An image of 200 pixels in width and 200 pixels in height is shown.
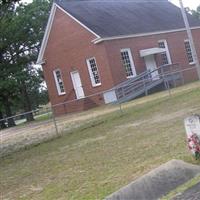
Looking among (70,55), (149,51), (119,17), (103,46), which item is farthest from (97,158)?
(119,17)

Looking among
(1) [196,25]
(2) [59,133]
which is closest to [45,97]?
(1) [196,25]

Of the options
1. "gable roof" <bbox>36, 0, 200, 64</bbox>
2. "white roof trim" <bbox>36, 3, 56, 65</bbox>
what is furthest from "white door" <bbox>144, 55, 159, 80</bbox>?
"white roof trim" <bbox>36, 3, 56, 65</bbox>

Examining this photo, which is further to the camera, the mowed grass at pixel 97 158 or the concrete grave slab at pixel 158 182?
the mowed grass at pixel 97 158

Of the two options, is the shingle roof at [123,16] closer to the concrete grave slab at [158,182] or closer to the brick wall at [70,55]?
the brick wall at [70,55]

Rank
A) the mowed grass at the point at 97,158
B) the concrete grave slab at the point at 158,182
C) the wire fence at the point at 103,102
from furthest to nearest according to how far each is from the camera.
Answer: the wire fence at the point at 103,102 → the mowed grass at the point at 97,158 → the concrete grave slab at the point at 158,182

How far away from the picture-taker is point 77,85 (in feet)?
128

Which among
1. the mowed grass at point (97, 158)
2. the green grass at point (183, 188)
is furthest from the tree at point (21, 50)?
the green grass at point (183, 188)

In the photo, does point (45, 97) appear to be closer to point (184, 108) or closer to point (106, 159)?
point (184, 108)

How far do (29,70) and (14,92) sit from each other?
232 centimetres

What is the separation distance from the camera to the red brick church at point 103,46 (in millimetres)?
36062

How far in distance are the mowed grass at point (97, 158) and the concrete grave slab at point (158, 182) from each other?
449 millimetres

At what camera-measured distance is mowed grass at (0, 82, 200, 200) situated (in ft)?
33.0

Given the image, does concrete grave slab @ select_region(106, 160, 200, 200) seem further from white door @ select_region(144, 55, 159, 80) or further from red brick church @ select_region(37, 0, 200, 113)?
white door @ select_region(144, 55, 159, 80)

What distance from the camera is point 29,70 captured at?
46.5 meters
